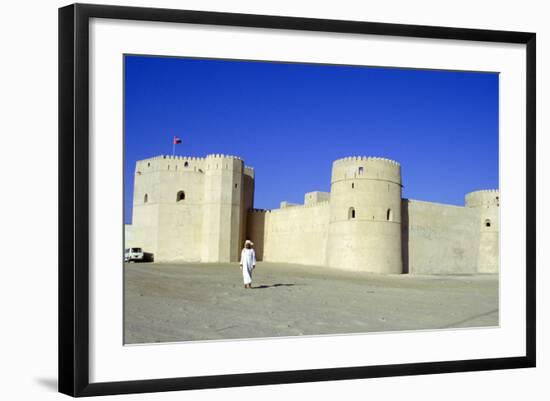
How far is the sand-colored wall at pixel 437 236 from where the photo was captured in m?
19.6

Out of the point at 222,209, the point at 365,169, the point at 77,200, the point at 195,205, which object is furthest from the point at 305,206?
the point at 77,200

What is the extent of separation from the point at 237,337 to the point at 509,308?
349cm

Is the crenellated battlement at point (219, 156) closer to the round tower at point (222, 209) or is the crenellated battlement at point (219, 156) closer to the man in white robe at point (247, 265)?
the round tower at point (222, 209)

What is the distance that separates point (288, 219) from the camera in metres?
18.5

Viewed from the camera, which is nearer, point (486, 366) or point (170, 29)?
point (170, 29)

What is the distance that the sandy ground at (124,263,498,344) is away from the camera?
7207 mm

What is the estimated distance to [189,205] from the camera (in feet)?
61.3

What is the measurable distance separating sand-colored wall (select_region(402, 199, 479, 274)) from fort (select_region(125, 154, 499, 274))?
74 mm

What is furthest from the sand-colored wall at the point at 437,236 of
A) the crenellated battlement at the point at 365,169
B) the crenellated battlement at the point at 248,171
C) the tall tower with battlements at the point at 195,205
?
the crenellated battlement at the point at 248,171

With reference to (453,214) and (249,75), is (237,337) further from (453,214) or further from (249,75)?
(453,214)

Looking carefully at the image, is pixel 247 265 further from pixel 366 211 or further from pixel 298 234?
pixel 366 211

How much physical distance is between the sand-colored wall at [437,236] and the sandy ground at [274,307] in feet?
26.6

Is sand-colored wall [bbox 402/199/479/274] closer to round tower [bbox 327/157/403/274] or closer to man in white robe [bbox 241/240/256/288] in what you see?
round tower [bbox 327/157/403/274]

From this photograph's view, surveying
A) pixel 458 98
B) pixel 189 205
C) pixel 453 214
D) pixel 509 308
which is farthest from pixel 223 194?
pixel 509 308
